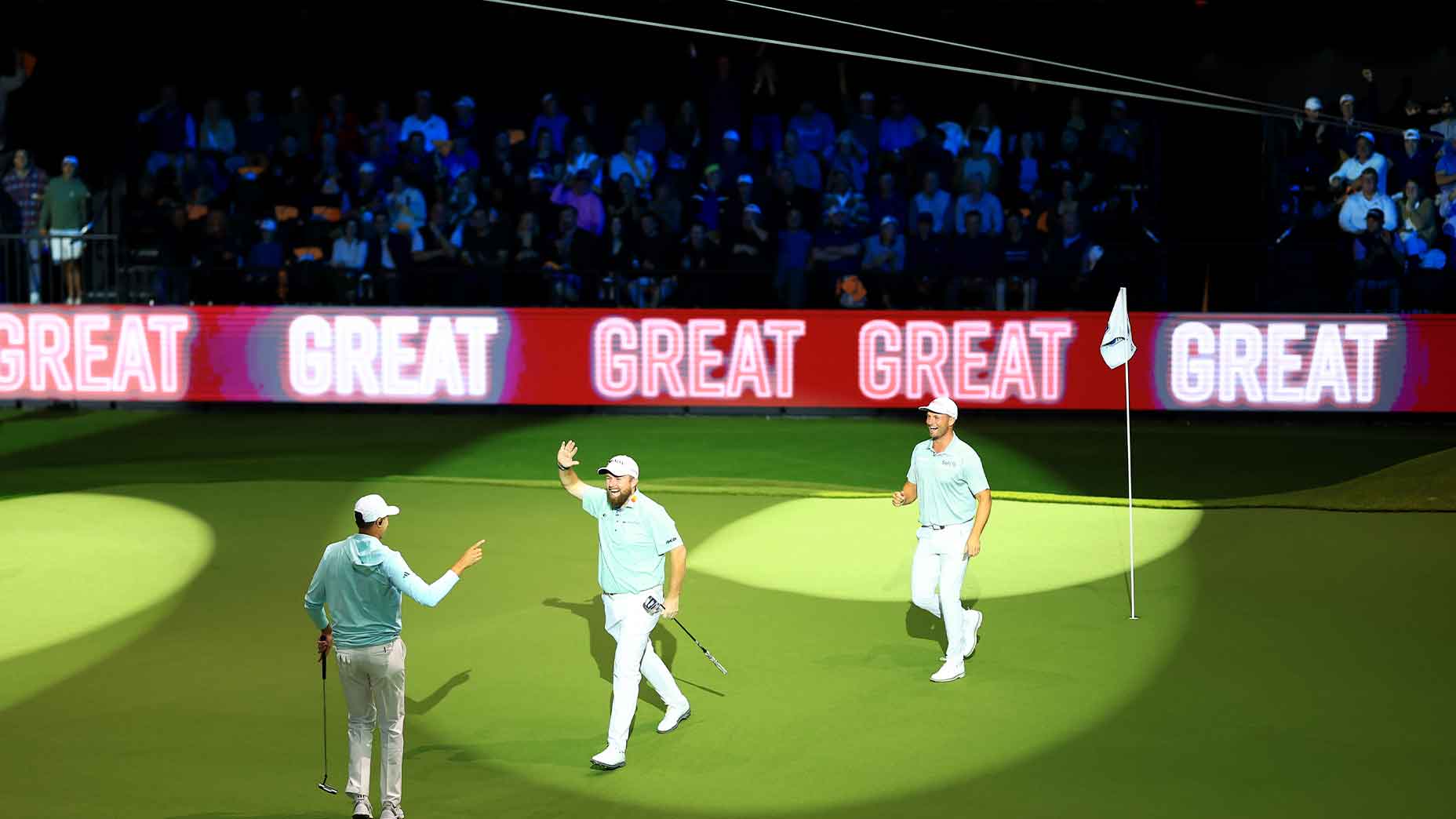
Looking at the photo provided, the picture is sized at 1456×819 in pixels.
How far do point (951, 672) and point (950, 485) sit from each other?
52.6 inches

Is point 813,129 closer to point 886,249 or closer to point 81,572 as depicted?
point 886,249

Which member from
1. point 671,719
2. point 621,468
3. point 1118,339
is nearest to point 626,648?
point 671,719

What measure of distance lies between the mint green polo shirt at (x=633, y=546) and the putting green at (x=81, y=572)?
455 centimetres

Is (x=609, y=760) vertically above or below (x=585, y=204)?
below

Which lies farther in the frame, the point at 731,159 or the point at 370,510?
the point at 731,159

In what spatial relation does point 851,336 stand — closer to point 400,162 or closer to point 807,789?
point 400,162

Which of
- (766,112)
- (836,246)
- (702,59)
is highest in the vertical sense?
(702,59)

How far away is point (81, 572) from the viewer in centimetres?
1477

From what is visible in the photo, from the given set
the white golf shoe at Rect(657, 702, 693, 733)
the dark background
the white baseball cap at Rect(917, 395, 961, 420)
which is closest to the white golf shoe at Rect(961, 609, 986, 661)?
the white baseball cap at Rect(917, 395, 961, 420)

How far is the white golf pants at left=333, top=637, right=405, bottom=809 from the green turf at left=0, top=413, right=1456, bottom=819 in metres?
0.48

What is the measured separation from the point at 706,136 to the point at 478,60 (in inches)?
185

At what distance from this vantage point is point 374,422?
23281 mm

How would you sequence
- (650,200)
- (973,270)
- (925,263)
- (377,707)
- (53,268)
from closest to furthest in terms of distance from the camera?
(377,707), (973,270), (925,263), (650,200), (53,268)

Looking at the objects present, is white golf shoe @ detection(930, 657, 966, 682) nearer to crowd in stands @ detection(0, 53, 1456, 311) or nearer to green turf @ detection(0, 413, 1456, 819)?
green turf @ detection(0, 413, 1456, 819)
